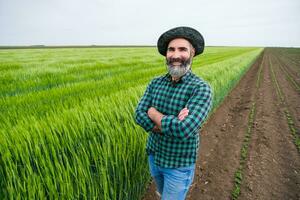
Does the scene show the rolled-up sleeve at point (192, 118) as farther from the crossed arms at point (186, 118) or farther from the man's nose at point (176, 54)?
the man's nose at point (176, 54)

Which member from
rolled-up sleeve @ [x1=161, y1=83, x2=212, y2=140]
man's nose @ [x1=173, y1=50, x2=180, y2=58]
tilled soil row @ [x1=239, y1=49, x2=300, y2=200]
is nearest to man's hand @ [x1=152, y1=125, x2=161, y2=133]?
rolled-up sleeve @ [x1=161, y1=83, x2=212, y2=140]

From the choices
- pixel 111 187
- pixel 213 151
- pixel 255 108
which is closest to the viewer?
pixel 111 187

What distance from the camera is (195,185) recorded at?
9.80 feet

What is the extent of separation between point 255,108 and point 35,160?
656cm

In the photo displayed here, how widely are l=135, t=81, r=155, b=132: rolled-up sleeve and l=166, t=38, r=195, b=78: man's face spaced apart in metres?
0.32

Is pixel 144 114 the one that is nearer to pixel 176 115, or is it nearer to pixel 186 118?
pixel 176 115

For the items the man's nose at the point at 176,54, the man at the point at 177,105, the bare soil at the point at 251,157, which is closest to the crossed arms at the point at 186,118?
the man at the point at 177,105

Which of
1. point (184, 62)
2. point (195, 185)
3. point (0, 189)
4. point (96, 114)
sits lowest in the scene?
point (195, 185)

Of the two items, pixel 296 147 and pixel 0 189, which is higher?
pixel 0 189

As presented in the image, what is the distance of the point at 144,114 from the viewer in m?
1.64

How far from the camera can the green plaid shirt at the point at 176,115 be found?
4.47 feet

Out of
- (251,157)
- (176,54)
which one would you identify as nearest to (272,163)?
(251,157)

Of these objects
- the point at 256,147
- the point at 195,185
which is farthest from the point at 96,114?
the point at 256,147

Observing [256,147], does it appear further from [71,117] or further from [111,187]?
[71,117]
